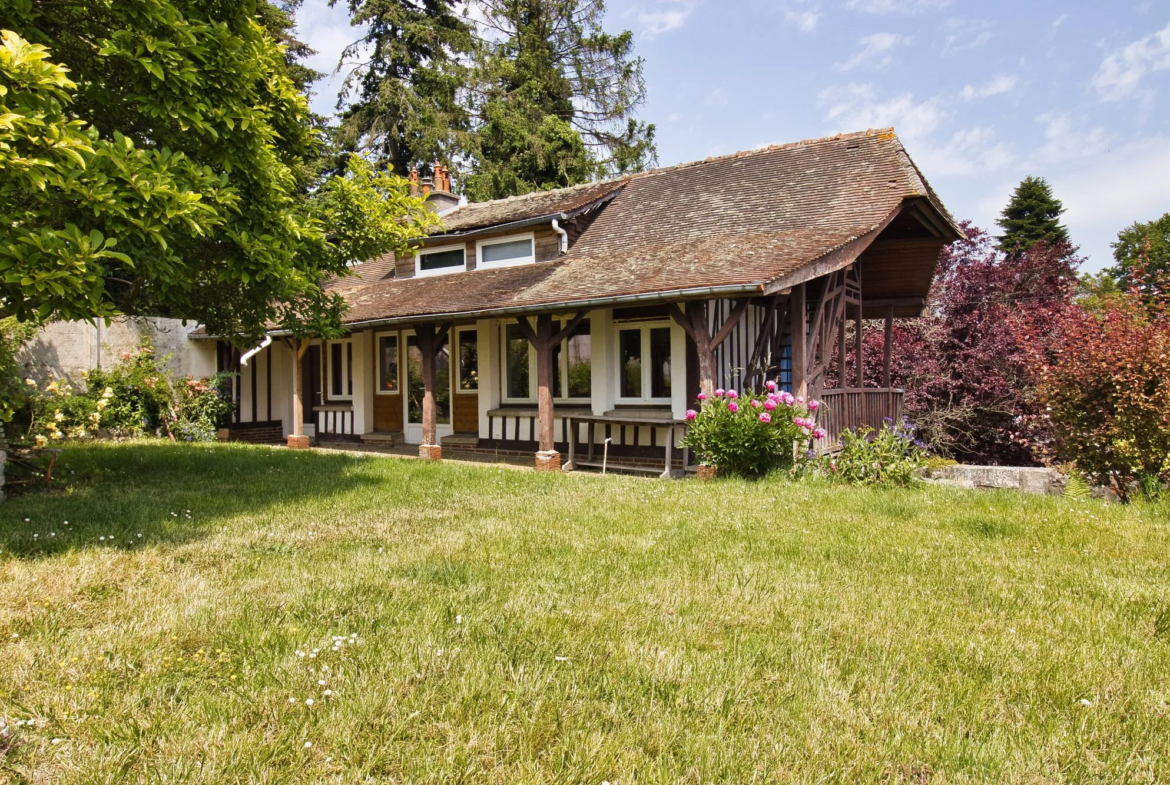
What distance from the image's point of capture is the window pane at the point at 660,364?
38.6 feet

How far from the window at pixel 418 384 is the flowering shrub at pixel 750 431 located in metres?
6.86

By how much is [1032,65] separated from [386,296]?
1189cm

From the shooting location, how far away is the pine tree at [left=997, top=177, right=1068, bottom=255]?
33.3 meters

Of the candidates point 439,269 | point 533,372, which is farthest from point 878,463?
point 439,269

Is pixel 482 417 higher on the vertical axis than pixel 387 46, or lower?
lower

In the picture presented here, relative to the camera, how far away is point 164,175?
5016mm

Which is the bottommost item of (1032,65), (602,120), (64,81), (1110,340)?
(1110,340)

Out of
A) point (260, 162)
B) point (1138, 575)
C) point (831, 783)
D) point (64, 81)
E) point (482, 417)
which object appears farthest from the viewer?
point (482, 417)

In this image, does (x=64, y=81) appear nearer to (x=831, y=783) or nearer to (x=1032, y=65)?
(x=831, y=783)

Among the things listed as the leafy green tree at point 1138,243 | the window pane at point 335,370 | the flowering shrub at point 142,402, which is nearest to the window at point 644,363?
the window pane at point 335,370

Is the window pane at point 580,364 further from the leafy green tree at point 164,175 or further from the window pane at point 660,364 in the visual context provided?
the leafy green tree at point 164,175

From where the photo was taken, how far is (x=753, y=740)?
2508mm


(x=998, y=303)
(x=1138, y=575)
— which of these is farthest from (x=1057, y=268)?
(x=1138, y=575)

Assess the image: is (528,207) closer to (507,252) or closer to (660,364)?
(507,252)
